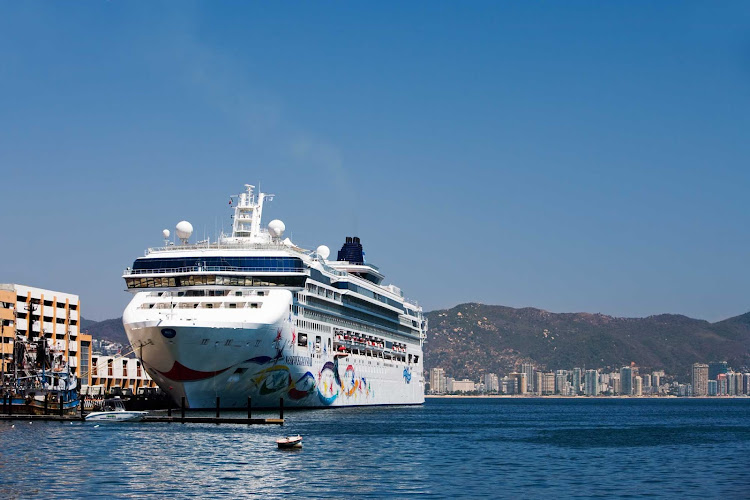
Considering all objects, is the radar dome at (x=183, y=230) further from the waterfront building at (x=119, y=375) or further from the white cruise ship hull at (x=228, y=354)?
the waterfront building at (x=119, y=375)

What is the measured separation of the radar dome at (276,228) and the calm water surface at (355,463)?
24485 mm

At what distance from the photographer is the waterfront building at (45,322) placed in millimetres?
110312

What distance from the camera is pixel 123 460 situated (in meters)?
49.3

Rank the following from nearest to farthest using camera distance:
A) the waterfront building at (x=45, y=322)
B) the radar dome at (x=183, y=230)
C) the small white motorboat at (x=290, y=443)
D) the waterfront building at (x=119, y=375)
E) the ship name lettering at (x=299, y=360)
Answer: the small white motorboat at (x=290, y=443) → the ship name lettering at (x=299, y=360) → the radar dome at (x=183, y=230) → the waterfront building at (x=45, y=322) → the waterfront building at (x=119, y=375)

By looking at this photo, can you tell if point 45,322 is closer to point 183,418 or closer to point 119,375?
point 119,375

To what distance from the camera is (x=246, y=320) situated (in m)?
77.1

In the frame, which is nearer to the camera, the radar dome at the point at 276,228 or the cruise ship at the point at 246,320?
the cruise ship at the point at 246,320


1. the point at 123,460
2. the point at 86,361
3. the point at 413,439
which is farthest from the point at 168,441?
the point at 86,361

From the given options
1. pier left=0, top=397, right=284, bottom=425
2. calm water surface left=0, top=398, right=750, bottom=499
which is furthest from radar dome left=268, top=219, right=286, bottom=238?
calm water surface left=0, top=398, right=750, bottom=499

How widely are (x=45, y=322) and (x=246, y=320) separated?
5161cm

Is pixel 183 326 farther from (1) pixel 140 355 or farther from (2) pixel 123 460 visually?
(2) pixel 123 460

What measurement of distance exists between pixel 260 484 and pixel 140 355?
3721 centimetres

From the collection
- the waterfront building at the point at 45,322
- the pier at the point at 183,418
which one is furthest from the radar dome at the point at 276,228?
the waterfront building at the point at 45,322

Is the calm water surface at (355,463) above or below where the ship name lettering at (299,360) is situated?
below
